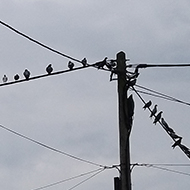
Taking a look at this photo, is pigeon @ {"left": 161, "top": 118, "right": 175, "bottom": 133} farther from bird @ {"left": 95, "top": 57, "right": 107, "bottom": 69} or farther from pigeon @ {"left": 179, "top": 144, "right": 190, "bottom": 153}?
bird @ {"left": 95, "top": 57, "right": 107, "bottom": 69}

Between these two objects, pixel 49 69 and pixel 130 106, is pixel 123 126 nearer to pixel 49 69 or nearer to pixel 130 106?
pixel 130 106

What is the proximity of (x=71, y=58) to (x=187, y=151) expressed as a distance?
314 centimetres

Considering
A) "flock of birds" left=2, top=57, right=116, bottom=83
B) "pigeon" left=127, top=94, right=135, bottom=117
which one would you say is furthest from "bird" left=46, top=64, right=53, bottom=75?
"pigeon" left=127, top=94, right=135, bottom=117

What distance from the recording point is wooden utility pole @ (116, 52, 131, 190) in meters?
10.1

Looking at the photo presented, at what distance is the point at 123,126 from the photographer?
34.4 ft

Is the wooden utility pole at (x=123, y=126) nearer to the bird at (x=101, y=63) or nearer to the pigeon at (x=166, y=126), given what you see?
the bird at (x=101, y=63)

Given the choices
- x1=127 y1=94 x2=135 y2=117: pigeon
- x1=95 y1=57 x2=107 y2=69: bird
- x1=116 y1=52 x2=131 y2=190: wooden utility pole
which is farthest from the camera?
x1=95 y1=57 x2=107 y2=69: bird

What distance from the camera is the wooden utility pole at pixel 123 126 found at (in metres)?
10.1

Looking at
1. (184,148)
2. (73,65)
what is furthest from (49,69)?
(184,148)

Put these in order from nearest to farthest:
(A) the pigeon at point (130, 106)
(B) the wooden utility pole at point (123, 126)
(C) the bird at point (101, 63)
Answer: (B) the wooden utility pole at point (123, 126), (A) the pigeon at point (130, 106), (C) the bird at point (101, 63)

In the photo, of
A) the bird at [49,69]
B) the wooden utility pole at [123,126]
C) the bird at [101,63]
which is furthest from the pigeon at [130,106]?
the bird at [49,69]

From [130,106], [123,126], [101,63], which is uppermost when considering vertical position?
[101,63]

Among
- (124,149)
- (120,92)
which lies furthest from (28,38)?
(124,149)

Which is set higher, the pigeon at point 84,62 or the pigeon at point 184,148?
the pigeon at point 84,62
